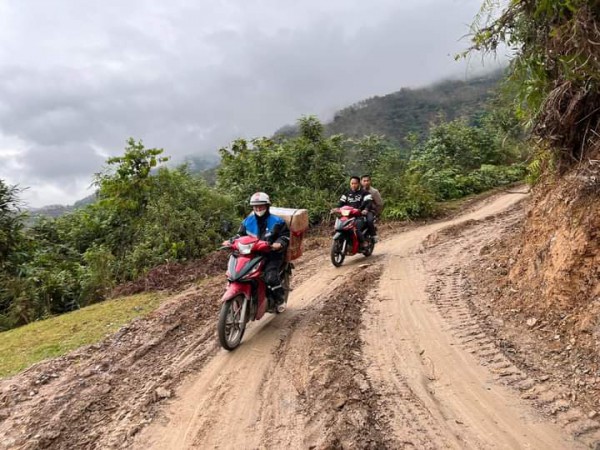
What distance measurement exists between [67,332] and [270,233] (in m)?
3.90

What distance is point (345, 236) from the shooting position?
962 cm

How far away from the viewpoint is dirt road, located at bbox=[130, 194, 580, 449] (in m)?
3.44

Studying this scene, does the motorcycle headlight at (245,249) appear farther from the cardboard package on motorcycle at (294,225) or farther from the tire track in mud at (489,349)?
the tire track in mud at (489,349)

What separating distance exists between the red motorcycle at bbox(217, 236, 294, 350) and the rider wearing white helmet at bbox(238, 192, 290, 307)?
126 millimetres

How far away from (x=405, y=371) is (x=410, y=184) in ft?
41.0

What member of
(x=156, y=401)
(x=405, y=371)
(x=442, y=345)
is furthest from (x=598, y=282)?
(x=156, y=401)

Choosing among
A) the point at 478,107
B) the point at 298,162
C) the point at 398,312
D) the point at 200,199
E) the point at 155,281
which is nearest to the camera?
the point at 398,312

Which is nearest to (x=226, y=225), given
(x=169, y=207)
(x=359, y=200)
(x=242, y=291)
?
(x=169, y=207)

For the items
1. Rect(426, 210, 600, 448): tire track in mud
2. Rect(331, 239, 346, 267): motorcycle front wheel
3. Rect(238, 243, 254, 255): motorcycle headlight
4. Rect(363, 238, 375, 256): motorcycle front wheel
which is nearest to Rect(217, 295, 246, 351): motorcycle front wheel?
Rect(238, 243, 254, 255): motorcycle headlight

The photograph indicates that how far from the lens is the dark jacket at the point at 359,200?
32.9 ft

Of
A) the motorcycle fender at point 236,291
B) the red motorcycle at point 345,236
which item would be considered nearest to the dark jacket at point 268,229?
the motorcycle fender at point 236,291

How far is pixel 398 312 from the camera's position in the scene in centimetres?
618

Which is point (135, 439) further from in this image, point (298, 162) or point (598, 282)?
point (298, 162)

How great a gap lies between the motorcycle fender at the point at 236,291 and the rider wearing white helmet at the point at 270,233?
0.35 metres
